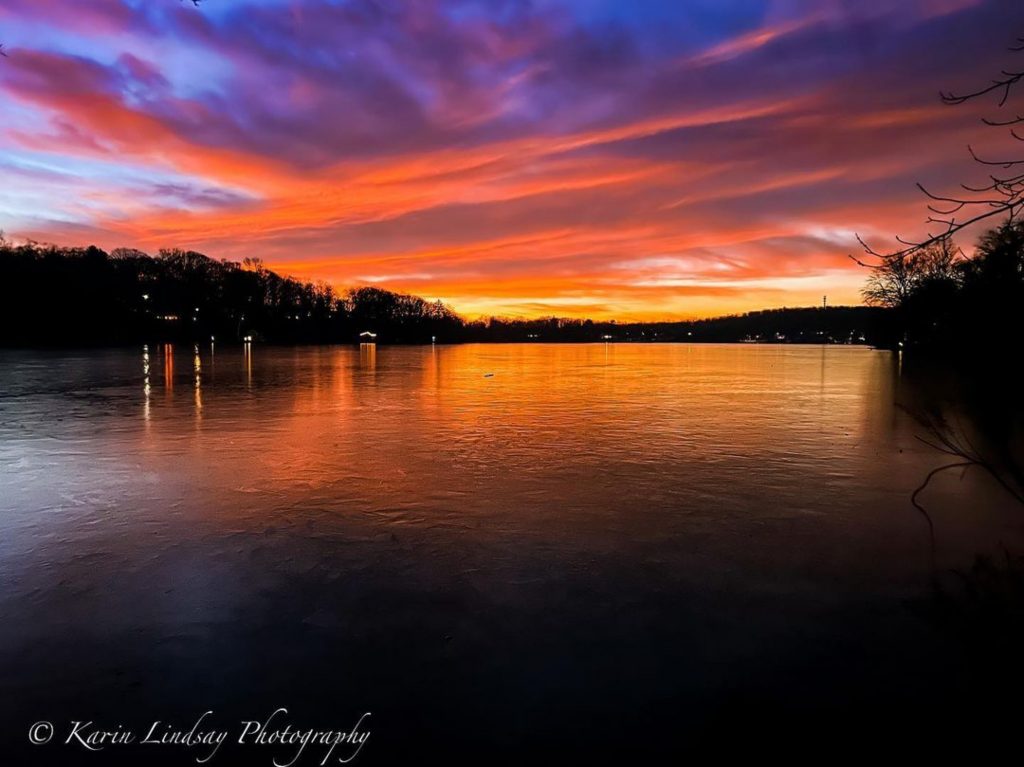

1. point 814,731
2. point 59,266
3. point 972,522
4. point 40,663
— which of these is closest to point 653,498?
point 972,522

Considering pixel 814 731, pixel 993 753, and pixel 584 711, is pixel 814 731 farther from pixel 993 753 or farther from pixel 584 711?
pixel 584 711

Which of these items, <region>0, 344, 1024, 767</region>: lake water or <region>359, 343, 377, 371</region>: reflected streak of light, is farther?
<region>359, 343, 377, 371</region>: reflected streak of light

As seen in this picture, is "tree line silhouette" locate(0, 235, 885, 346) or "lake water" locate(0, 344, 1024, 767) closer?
"lake water" locate(0, 344, 1024, 767)

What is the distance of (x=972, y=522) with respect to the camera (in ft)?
19.3

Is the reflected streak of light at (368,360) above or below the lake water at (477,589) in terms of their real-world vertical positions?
above

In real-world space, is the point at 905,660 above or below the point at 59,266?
below

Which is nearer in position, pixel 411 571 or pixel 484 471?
pixel 411 571

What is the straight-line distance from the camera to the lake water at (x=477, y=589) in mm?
3021

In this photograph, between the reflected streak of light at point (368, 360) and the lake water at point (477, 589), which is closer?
the lake water at point (477, 589)

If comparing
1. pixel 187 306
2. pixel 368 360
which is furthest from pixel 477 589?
pixel 187 306

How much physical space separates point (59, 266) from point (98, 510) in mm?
90692

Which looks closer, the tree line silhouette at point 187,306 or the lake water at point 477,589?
the lake water at point 477,589

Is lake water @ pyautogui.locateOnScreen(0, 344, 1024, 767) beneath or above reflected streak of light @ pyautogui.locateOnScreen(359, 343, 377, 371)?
beneath

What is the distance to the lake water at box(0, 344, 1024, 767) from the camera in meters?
3.02
